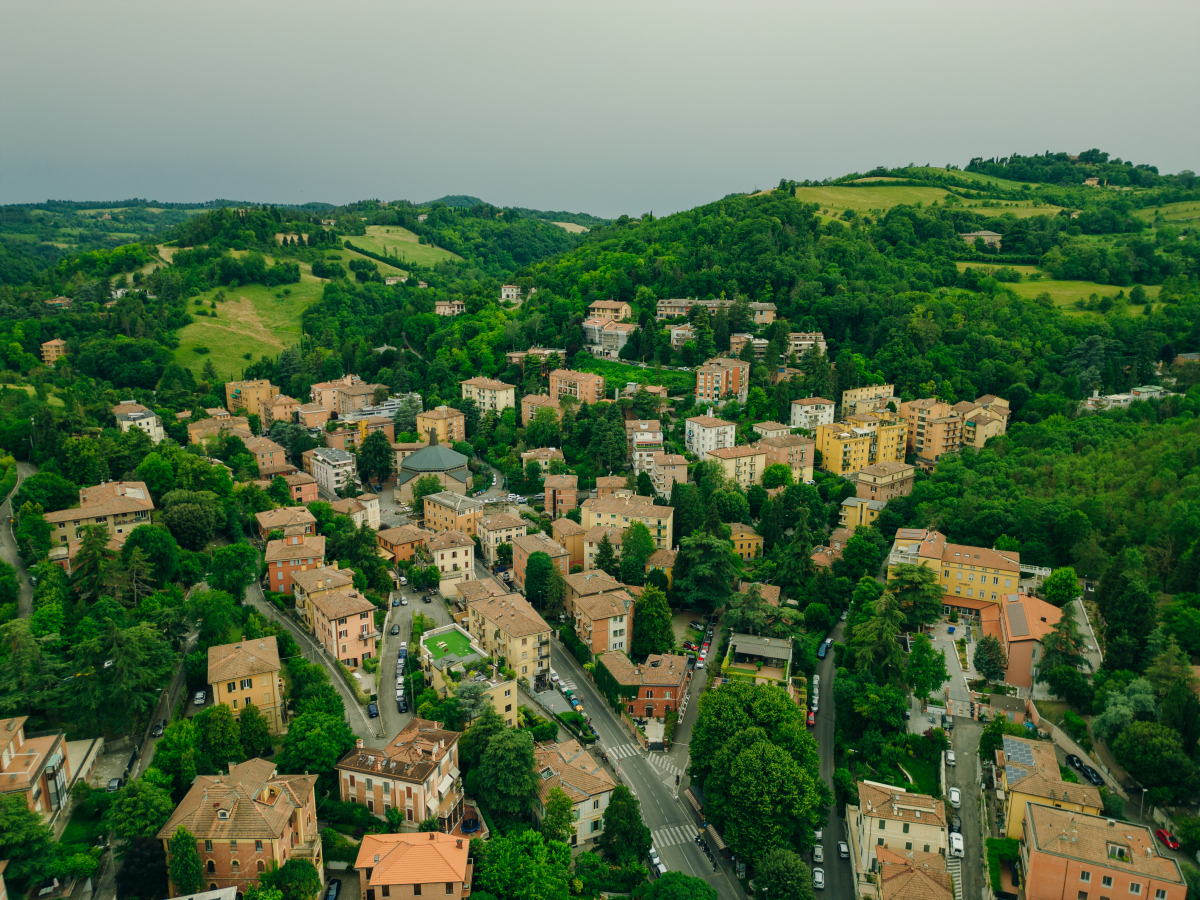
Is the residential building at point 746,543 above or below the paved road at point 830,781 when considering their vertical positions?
above

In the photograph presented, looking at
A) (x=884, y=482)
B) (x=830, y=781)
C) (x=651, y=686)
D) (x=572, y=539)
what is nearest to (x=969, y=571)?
(x=884, y=482)

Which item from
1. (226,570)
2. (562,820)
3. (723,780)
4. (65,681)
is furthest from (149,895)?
(723,780)

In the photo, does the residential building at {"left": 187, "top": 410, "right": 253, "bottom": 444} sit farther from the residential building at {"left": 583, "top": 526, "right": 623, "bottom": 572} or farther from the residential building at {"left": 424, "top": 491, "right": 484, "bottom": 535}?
the residential building at {"left": 583, "top": 526, "right": 623, "bottom": 572}

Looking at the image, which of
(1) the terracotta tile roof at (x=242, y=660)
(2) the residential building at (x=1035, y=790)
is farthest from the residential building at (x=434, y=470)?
(2) the residential building at (x=1035, y=790)

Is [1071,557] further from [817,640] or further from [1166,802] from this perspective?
[1166,802]

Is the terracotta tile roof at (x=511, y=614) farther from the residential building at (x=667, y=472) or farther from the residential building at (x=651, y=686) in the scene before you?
the residential building at (x=667, y=472)

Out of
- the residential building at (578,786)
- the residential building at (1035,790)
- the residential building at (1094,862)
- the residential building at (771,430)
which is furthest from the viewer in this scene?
the residential building at (771,430)
